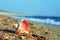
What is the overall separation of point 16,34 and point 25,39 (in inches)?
12.4

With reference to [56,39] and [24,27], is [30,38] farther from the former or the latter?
[56,39]

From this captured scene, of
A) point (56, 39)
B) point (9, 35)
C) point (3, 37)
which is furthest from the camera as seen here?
point (56, 39)

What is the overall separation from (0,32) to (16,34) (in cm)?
42

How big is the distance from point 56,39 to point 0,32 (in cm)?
308

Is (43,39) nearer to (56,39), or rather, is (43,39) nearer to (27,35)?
(27,35)

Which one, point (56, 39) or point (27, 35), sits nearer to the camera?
point (27, 35)

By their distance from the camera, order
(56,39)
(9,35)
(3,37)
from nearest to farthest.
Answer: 1. (3,37)
2. (9,35)
3. (56,39)

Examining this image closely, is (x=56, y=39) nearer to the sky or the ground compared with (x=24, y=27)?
nearer to the ground

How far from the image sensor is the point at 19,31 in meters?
6.21

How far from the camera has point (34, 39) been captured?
6270 mm

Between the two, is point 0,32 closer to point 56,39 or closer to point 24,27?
point 24,27

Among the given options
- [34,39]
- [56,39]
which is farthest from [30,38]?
[56,39]

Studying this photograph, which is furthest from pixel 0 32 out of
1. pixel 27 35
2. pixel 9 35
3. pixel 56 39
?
pixel 56 39

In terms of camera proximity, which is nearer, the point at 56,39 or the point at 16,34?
the point at 16,34
